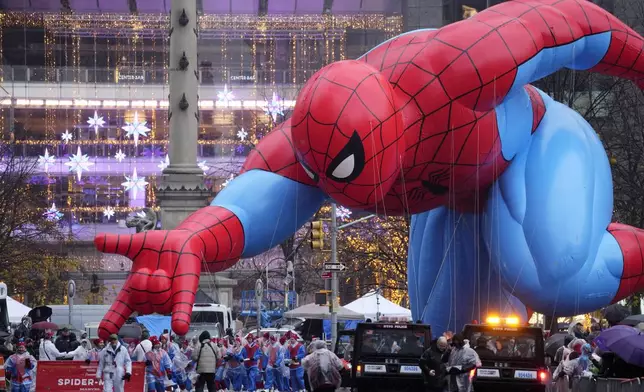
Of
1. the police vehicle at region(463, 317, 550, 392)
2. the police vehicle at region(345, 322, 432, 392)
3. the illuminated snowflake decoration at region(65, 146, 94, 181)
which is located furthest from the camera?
the illuminated snowflake decoration at region(65, 146, 94, 181)

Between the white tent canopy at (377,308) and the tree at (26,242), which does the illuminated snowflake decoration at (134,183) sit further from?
the white tent canopy at (377,308)

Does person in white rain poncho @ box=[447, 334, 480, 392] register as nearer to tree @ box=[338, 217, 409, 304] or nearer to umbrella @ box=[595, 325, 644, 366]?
umbrella @ box=[595, 325, 644, 366]

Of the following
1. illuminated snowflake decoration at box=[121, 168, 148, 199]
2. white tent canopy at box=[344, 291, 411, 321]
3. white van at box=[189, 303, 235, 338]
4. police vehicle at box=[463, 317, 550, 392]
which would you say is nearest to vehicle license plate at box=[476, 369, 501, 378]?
police vehicle at box=[463, 317, 550, 392]

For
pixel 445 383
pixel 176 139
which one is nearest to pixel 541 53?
pixel 445 383

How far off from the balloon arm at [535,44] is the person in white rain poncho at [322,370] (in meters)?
3.98

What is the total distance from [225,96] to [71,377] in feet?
143

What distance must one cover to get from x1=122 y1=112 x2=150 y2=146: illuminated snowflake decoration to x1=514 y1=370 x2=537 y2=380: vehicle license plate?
4591cm

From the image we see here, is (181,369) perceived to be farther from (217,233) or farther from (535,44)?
(535,44)

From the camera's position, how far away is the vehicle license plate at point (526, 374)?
18.9 metres

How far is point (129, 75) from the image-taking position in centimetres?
6794

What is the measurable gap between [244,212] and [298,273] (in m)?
38.6

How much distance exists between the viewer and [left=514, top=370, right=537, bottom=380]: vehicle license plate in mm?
18930

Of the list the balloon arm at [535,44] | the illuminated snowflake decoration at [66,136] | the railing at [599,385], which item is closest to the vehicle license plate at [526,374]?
the railing at [599,385]

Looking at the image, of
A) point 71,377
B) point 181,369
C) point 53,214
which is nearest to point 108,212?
point 53,214
